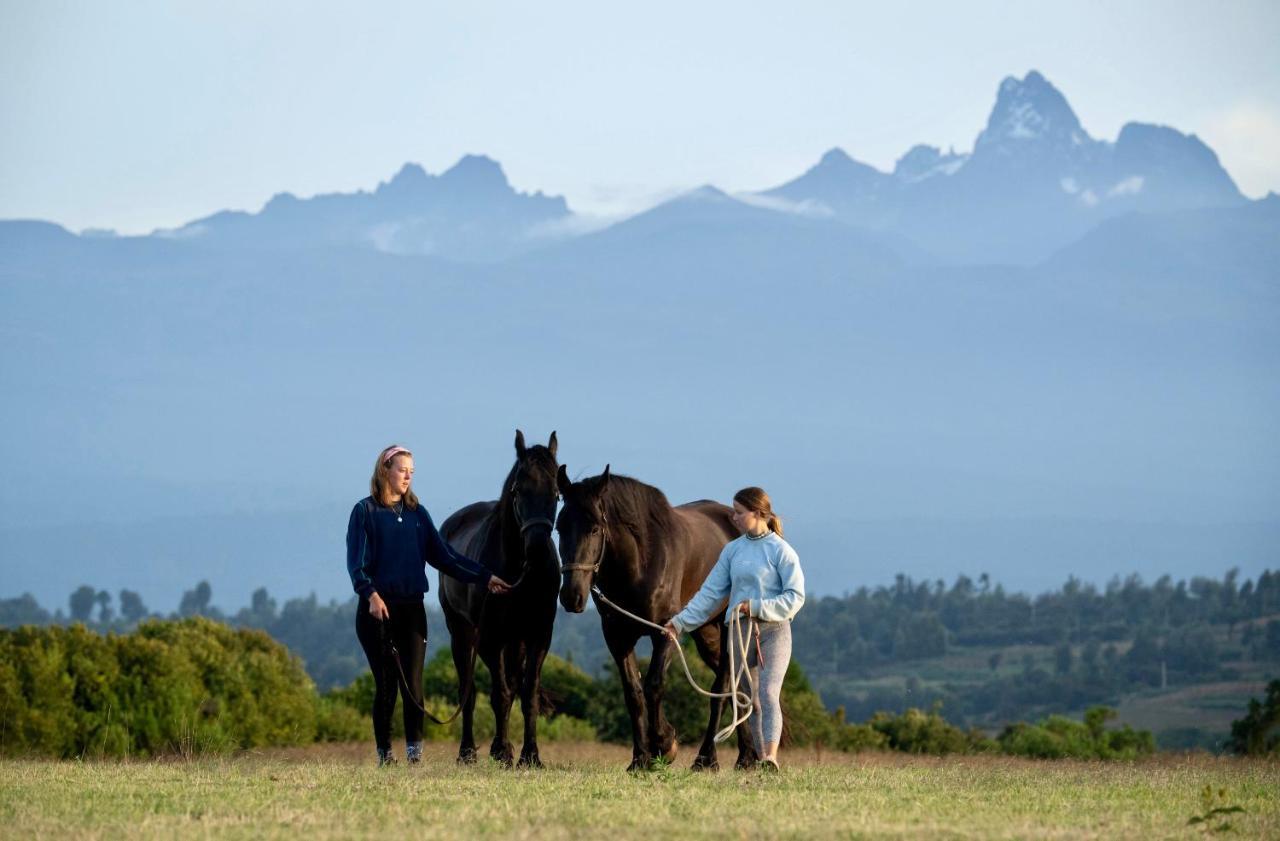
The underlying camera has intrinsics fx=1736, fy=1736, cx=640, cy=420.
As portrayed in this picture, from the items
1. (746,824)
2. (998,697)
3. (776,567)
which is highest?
(776,567)

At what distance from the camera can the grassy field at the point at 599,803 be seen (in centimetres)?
923

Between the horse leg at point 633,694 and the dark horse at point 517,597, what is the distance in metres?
0.55

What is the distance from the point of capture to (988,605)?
142375mm

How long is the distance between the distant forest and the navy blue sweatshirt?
3363 inches

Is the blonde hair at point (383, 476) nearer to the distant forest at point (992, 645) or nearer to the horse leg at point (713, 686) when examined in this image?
the horse leg at point (713, 686)

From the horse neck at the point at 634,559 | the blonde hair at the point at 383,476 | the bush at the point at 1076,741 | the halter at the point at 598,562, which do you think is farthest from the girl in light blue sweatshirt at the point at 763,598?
the bush at the point at 1076,741

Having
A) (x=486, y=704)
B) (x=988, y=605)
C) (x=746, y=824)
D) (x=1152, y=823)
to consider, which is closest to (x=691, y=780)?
(x=746, y=824)

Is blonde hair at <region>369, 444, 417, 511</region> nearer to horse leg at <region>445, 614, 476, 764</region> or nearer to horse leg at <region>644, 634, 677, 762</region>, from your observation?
horse leg at <region>445, 614, 476, 764</region>

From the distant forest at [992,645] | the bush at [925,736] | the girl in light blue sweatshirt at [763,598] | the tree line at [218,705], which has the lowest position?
the distant forest at [992,645]

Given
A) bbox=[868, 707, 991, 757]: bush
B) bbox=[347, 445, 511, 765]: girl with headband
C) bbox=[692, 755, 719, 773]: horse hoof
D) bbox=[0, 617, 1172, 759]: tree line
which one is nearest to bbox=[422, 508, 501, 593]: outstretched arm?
bbox=[347, 445, 511, 765]: girl with headband

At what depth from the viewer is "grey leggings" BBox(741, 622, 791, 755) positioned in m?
12.2

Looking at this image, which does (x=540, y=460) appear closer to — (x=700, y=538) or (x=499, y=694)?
(x=700, y=538)

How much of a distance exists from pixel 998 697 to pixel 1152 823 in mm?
97248

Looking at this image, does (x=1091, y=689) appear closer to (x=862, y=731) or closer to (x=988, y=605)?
(x=988, y=605)
